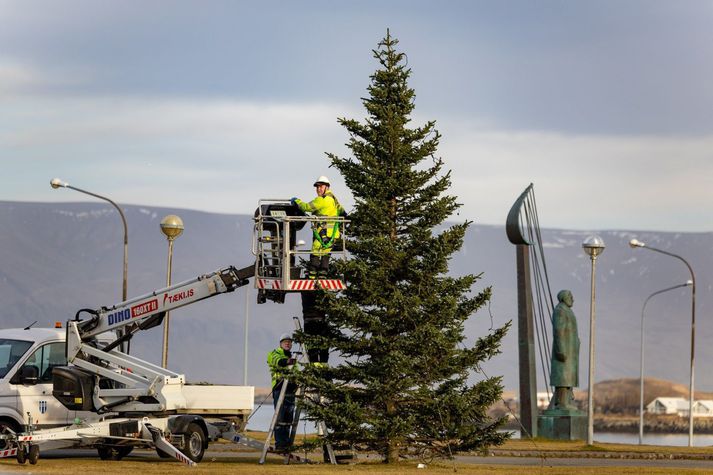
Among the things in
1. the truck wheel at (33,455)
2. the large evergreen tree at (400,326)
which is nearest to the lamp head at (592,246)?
the large evergreen tree at (400,326)

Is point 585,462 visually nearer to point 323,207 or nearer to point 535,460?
point 535,460

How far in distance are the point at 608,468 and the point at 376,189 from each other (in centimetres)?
743

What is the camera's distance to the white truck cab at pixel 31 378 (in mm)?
26906

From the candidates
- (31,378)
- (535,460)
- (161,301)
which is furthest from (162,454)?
(535,460)

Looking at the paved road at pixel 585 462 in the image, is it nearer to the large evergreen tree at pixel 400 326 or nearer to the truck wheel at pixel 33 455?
the large evergreen tree at pixel 400 326

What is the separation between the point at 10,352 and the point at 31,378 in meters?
0.91

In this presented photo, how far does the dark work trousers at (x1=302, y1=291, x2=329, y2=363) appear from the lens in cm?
2669

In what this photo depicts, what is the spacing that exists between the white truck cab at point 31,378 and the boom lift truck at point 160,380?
0.41 m

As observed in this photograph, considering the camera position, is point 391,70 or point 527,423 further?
point 527,423

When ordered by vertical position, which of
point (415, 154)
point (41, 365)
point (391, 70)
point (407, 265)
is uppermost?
point (391, 70)

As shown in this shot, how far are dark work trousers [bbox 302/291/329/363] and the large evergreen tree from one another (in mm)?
198

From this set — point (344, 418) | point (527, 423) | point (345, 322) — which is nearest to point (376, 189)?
point (345, 322)

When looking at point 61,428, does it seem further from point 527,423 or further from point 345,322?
point 527,423

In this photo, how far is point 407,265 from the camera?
2623 cm
